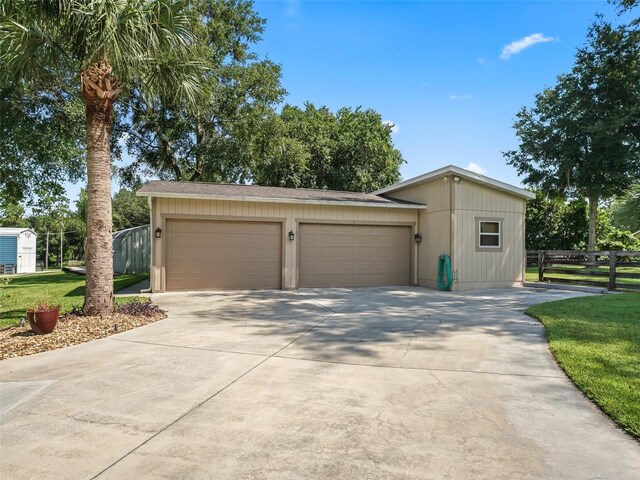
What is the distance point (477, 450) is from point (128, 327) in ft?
17.8

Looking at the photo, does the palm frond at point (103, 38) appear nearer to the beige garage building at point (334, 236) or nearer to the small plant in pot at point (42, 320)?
the beige garage building at point (334, 236)

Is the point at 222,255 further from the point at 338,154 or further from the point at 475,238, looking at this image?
the point at 338,154

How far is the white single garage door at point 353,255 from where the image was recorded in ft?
39.6

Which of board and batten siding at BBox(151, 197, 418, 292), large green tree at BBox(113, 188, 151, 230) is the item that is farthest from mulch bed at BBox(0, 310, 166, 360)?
large green tree at BBox(113, 188, 151, 230)

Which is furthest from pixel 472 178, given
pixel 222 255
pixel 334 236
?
pixel 222 255

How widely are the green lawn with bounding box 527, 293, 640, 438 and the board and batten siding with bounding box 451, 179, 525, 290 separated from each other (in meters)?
3.81

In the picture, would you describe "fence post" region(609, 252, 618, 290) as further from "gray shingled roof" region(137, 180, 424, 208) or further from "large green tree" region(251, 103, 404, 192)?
"large green tree" region(251, 103, 404, 192)

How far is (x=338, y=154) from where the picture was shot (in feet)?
80.7

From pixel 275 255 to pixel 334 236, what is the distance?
76.9 inches

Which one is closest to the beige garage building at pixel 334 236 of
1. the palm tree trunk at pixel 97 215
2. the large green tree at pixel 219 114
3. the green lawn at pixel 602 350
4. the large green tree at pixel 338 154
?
the palm tree trunk at pixel 97 215

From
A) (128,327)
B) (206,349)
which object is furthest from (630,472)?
(128,327)

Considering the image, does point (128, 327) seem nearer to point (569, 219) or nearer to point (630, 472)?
point (630, 472)

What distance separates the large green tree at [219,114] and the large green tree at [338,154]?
344 centimetres

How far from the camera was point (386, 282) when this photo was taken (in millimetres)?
12781
